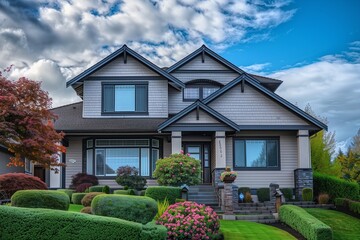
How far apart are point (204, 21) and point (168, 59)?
9.62 meters

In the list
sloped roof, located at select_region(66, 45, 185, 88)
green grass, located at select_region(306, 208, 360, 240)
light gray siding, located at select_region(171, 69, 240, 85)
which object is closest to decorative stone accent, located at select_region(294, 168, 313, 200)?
green grass, located at select_region(306, 208, 360, 240)

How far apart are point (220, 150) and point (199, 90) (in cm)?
521

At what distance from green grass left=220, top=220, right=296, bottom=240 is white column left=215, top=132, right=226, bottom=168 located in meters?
6.38

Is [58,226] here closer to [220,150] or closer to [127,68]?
[220,150]

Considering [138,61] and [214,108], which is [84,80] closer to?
[138,61]

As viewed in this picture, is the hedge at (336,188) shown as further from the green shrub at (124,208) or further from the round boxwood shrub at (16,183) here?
the round boxwood shrub at (16,183)

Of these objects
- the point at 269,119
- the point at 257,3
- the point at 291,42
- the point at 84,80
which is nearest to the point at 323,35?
the point at 291,42

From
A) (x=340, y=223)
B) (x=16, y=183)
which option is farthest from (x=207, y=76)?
(x=16, y=183)

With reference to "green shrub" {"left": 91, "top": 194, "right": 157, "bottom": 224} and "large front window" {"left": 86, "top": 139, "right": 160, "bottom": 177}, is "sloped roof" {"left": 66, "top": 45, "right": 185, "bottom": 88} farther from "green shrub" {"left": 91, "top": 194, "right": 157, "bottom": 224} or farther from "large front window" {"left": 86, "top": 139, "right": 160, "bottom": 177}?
"green shrub" {"left": 91, "top": 194, "right": 157, "bottom": 224}

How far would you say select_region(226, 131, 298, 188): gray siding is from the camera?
28391 millimetres

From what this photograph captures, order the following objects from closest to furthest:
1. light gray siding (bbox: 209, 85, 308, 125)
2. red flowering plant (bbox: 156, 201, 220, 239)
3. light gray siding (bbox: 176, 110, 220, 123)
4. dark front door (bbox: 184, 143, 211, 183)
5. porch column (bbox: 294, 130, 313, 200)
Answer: red flowering plant (bbox: 156, 201, 220, 239)
light gray siding (bbox: 176, 110, 220, 123)
porch column (bbox: 294, 130, 313, 200)
light gray siding (bbox: 209, 85, 308, 125)
dark front door (bbox: 184, 143, 211, 183)

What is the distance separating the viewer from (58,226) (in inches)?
485

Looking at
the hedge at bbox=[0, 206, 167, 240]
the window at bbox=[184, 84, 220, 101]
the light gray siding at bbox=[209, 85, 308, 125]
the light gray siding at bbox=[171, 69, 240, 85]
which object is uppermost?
the light gray siding at bbox=[171, 69, 240, 85]

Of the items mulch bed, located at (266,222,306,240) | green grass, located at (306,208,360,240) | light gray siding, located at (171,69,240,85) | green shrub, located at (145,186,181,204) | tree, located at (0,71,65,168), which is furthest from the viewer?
light gray siding, located at (171,69,240,85)
